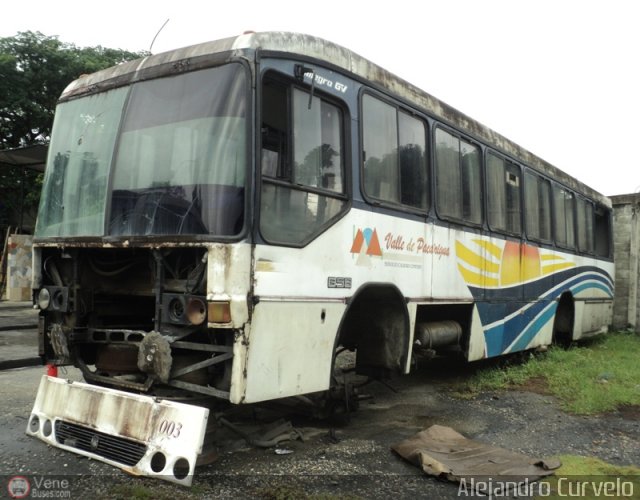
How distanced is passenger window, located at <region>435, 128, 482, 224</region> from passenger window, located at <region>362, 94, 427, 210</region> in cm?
37

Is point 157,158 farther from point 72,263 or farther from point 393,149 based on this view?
point 393,149

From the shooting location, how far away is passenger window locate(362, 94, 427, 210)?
16.5ft

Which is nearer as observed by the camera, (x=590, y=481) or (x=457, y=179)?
(x=590, y=481)

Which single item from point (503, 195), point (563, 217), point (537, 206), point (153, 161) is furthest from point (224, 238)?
point (563, 217)

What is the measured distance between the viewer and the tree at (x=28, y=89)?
20.3m

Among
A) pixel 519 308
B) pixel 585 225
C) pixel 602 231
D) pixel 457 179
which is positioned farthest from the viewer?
pixel 602 231

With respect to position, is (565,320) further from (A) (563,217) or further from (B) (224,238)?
(B) (224,238)

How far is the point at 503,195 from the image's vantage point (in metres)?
7.70

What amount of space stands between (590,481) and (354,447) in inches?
71.3

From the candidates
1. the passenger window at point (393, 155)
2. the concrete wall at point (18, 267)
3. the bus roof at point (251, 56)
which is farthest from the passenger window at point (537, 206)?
the concrete wall at point (18, 267)

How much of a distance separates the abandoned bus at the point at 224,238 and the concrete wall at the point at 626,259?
32.7ft

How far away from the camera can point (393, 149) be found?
536 centimetres

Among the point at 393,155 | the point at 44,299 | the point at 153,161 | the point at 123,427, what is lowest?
the point at 123,427

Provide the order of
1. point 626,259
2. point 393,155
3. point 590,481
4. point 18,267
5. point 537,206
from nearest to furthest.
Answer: point 590,481 < point 393,155 < point 537,206 < point 626,259 < point 18,267
